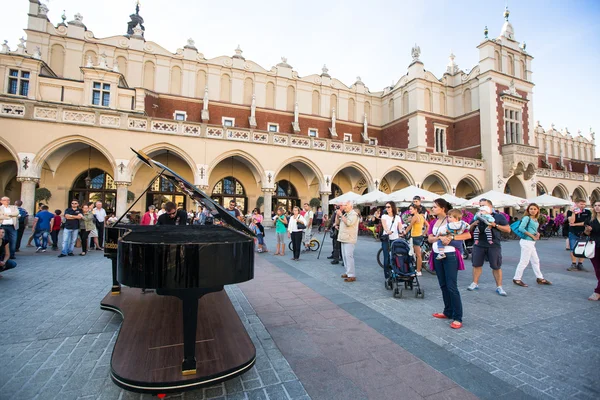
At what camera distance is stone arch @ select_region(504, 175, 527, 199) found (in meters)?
26.4

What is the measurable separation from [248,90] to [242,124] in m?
3.23

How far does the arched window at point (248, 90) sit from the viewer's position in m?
23.9

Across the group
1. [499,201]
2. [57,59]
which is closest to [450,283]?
[499,201]

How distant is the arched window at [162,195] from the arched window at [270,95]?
10.7m

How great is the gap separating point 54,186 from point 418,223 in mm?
20704

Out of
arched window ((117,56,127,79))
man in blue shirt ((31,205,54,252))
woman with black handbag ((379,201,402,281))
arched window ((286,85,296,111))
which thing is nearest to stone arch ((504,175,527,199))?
arched window ((286,85,296,111))

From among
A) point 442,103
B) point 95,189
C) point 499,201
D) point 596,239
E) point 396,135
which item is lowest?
point 596,239

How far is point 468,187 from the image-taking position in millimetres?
28391

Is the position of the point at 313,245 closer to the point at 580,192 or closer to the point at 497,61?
the point at 497,61

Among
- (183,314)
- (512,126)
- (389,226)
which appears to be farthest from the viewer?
(512,126)

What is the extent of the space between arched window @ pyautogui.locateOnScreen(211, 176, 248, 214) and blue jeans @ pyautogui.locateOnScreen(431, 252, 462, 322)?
60.4 ft

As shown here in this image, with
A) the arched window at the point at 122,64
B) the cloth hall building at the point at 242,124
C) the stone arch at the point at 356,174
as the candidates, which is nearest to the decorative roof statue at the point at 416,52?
the cloth hall building at the point at 242,124

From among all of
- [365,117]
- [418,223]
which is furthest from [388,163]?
[418,223]

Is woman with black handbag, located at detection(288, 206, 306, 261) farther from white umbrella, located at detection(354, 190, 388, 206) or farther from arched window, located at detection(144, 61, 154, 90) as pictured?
arched window, located at detection(144, 61, 154, 90)
